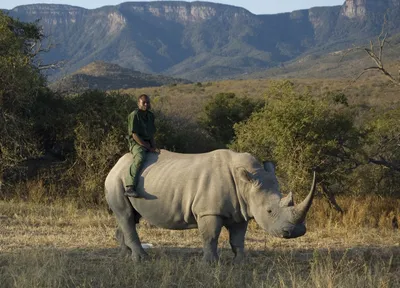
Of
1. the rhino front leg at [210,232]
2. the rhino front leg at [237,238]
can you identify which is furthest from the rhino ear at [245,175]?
the rhino front leg at [237,238]

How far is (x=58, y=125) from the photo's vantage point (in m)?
16.4

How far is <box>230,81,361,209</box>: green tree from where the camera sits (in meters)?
13.0

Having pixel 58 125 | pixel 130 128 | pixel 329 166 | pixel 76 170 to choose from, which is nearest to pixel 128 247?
pixel 130 128

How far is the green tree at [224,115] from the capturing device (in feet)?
79.8

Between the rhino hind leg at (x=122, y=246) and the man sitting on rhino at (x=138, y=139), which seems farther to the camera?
the rhino hind leg at (x=122, y=246)

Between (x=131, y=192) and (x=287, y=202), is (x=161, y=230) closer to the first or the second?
(x=131, y=192)

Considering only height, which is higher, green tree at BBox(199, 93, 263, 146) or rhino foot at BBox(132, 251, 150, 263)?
rhino foot at BBox(132, 251, 150, 263)

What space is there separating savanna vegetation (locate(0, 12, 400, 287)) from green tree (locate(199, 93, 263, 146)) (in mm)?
3174

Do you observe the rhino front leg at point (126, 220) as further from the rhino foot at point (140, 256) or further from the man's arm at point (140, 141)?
the man's arm at point (140, 141)

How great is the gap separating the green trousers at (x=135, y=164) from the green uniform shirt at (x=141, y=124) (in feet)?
0.61

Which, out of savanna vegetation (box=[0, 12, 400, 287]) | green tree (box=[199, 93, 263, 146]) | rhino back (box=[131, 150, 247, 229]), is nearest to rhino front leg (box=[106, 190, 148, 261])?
rhino back (box=[131, 150, 247, 229])

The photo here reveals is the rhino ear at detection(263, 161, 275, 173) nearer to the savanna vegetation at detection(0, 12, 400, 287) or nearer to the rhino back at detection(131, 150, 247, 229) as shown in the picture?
the rhino back at detection(131, 150, 247, 229)

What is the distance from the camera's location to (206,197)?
7.52 m

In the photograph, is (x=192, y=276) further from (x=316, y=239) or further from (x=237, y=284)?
(x=316, y=239)
